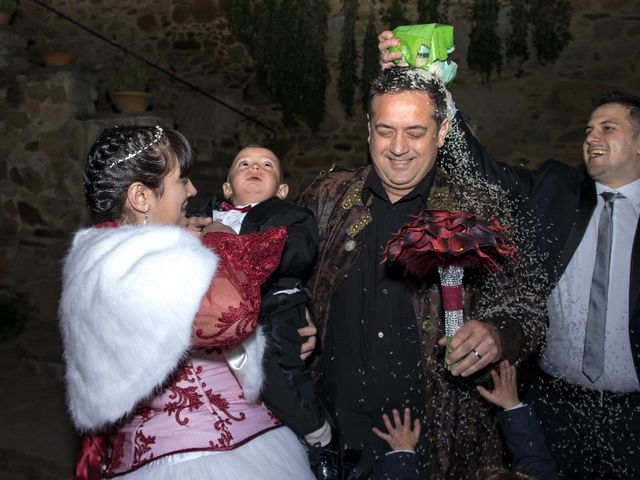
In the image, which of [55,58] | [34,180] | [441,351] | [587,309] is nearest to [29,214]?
[34,180]

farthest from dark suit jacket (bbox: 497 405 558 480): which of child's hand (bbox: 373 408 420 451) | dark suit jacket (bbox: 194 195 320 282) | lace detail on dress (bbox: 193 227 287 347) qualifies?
lace detail on dress (bbox: 193 227 287 347)

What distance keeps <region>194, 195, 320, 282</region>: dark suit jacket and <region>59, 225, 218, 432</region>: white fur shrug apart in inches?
23.4

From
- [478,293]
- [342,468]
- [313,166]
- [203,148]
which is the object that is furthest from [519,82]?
[342,468]

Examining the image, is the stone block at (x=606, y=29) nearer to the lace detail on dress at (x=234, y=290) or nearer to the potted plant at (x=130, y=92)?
the potted plant at (x=130, y=92)

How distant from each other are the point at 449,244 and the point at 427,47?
0.86 meters

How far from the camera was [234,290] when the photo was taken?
162 cm

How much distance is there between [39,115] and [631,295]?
19.1 feet

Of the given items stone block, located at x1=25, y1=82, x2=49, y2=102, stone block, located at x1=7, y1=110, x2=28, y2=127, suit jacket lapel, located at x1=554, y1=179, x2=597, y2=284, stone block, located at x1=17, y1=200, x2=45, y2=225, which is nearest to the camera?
suit jacket lapel, located at x1=554, y1=179, x2=597, y2=284

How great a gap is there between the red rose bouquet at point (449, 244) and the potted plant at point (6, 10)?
22.3 ft

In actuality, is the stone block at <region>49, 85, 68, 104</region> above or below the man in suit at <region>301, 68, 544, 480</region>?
above

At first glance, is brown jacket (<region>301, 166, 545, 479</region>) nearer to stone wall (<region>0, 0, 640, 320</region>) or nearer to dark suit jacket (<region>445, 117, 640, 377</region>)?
dark suit jacket (<region>445, 117, 640, 377</region>)

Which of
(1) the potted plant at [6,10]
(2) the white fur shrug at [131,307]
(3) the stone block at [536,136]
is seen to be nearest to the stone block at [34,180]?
(1) the potted plant at [6,10]

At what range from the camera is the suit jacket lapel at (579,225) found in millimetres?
2625

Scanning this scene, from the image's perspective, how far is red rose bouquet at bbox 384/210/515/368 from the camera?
65.6 inches
